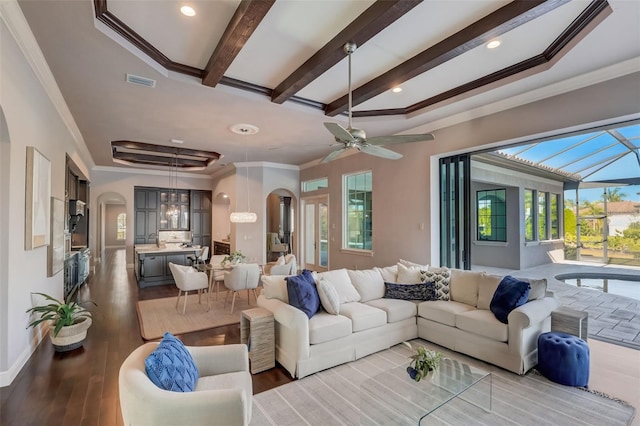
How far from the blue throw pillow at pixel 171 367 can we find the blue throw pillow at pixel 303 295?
1.42 meters

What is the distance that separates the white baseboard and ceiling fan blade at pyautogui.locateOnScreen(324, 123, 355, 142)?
142 inches

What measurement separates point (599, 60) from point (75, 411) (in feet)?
19.3

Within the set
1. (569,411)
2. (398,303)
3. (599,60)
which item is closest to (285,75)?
(398,303)

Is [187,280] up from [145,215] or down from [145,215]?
down

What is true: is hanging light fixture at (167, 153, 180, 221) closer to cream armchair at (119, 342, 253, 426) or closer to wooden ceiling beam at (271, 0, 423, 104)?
wooden ceiling beam at (271, 0, 423, 104)

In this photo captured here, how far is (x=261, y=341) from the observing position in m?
3.07

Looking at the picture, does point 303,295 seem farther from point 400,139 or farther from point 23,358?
point 23,358

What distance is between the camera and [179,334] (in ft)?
13.1

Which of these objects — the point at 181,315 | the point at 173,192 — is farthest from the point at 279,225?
the point at 181,315

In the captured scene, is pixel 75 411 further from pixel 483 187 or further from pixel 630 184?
pixel 483 187

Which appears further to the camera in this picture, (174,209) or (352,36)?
(174,209)

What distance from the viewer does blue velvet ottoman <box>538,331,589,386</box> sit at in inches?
108

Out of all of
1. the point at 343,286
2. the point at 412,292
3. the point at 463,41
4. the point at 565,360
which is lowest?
the point at 565,360

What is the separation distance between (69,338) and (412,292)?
4130 millimetres
